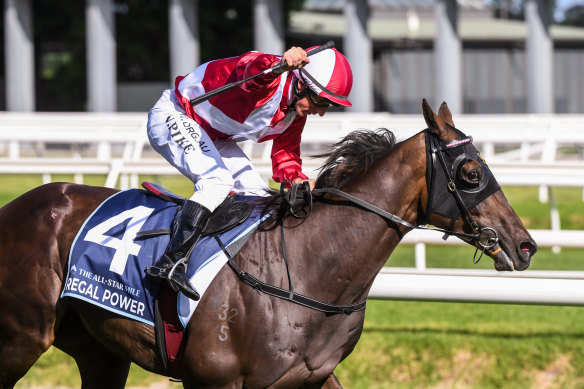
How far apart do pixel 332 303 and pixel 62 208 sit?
1283mm

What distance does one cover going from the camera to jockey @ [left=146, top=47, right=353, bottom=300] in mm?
3484

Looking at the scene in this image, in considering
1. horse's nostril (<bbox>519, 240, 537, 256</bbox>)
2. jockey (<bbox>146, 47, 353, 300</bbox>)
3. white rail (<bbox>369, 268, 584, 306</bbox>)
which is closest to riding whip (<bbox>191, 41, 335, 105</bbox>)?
jockey (<bbox>146, 47, 353, 300</bbox>)

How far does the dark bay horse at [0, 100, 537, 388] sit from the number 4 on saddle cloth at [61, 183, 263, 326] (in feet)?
0.18

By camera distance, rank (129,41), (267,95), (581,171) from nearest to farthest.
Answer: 1. (267,95)
2. (581,171)
3. (129,41)

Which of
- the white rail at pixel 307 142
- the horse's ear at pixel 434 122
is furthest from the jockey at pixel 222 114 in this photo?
the white rail at pixel 307 142

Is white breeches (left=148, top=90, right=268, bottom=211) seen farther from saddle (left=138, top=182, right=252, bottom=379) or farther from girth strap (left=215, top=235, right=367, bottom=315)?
girth strap (left=215, top=235, right=367, bottom=315)

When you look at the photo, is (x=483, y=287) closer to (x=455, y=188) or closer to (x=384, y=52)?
(x=455, y=188)

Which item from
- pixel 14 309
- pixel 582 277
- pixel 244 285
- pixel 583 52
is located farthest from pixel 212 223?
pixel 583 52

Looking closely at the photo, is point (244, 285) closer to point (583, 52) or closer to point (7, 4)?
point (7, 4)

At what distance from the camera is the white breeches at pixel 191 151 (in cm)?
356

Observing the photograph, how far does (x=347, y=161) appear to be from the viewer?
3676 mm

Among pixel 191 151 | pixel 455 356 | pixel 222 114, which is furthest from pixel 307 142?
pixel 191 151

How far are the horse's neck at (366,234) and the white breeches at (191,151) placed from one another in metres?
0.41

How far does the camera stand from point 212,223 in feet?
11.7
